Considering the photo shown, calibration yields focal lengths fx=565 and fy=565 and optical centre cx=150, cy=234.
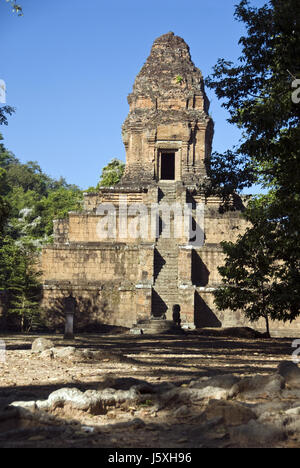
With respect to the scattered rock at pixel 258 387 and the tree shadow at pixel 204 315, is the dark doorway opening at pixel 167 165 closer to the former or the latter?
the tree shadow at pixel 204 315

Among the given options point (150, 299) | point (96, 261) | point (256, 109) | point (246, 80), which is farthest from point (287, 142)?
point (96, 261)

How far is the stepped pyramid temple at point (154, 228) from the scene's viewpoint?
22453 mm

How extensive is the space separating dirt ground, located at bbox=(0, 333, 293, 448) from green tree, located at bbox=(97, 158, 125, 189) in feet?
79.8

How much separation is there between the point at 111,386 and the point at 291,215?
16.2 feet

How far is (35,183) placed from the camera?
2662 inches

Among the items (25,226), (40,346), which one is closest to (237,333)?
(40,346)

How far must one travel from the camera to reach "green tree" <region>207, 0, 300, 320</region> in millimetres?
9781

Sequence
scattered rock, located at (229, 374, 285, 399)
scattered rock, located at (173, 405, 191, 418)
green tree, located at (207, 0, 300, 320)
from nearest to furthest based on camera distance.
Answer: scattered rock, located at (173, 405, 191, 418) < scattered rock, located at (229, 374, 285, 399) < green tree, located at (207, 0, 300, 320)

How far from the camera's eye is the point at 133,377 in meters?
7.91

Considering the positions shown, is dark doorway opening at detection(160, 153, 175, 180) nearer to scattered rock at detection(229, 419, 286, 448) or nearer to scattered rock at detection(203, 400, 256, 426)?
scattered rock at detection(203, 400, 256, 426)

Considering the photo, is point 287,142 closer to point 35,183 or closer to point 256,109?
point 256,109

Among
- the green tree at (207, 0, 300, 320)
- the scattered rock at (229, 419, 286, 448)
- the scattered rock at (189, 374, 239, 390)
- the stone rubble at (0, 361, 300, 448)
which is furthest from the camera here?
the green tree at (207, 0, 300, 320)

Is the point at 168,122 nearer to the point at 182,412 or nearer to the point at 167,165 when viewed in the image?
the point at 167,165

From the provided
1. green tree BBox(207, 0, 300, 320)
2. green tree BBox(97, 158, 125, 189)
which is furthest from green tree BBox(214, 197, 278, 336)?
green tree BBox(97, 158, 125, 189)
